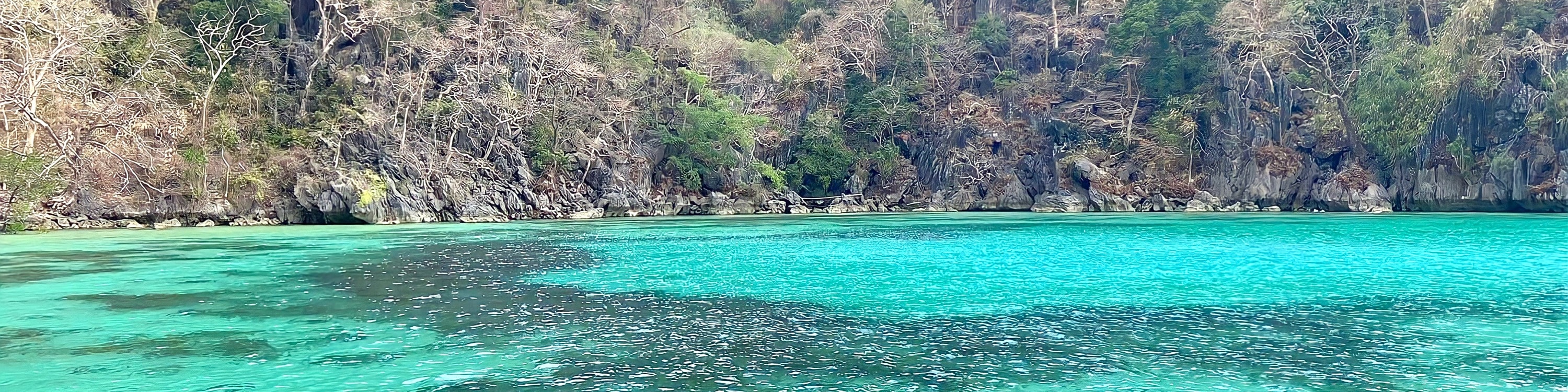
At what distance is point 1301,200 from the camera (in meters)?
50.7

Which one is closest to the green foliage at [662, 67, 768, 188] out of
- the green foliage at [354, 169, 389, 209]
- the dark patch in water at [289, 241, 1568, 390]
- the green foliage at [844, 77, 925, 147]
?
the green foliage at [844, 77, 925, 147]

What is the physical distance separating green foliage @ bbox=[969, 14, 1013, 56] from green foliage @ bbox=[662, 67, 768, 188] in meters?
14.3

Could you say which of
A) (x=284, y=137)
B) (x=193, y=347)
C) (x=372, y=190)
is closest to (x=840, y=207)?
(x=372, y=190)

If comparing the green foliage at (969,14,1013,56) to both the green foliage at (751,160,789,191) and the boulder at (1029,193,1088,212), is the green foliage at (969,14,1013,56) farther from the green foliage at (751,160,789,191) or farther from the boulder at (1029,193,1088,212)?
the green foliage at (751,160,789,191)

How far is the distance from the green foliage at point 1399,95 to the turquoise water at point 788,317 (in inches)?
829

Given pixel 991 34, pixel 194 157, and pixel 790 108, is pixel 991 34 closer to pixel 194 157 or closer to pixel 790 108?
pixel 790 108

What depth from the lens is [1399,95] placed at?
150 feet

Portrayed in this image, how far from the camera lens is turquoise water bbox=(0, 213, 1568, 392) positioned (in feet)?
29.3

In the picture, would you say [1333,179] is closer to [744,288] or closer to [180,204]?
[744,288]

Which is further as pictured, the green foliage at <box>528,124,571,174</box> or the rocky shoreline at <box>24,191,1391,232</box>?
the rocky shoreline at <box>24,191,1391,232</box>

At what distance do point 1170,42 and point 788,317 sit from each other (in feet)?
151

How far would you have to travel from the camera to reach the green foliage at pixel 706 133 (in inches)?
1970

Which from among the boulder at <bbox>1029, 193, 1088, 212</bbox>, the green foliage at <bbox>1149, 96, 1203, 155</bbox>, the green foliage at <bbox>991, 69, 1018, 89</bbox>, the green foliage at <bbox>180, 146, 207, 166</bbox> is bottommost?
the boulder at <bbox>1029, 193, 1088, 212</bbox>

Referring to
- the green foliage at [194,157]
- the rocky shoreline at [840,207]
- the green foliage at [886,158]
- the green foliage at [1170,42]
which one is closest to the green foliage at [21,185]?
the green foliage at [194,157]
